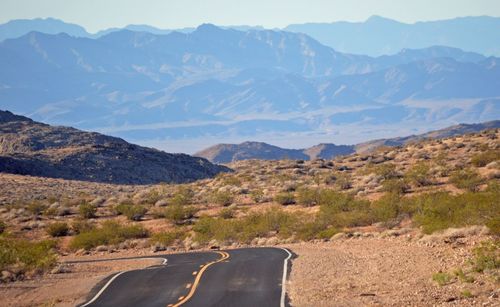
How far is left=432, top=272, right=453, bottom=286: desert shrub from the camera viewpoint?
790 inches

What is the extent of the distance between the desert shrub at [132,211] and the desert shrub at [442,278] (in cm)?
3094

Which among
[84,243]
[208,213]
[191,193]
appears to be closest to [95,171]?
[191,193]

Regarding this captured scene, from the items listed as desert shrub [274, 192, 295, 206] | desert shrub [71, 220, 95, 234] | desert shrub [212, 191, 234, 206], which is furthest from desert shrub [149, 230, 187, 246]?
desert shrub [212, 191, 234, 206]

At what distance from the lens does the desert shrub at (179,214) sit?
152 ft

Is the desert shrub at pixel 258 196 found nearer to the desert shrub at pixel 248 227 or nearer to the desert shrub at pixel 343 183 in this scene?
the desert shrub at pixel 343 183

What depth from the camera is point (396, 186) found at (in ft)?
154

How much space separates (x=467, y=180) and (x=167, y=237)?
1831 cm

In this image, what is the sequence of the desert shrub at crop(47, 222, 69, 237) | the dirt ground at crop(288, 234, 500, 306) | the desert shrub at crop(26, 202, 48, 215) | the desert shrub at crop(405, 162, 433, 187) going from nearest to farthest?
1. the dirt ground at crop(288, 234, 500, 306)
2. the desert shrub at crop(47, 222, 69, 237)
3. the desert shrub at crop(405, 162, 433, 187)
4. the desert shrub at crop(26, 202, 48, 215)

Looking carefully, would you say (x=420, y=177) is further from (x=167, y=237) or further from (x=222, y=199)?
(x=167, y=237)

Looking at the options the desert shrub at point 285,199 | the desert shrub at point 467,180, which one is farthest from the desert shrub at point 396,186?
the desert shrub at point 285,199

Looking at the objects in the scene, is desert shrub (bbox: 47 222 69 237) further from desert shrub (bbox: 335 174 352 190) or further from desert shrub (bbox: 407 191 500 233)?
desert shrub (bbox: 407 191 500 233)

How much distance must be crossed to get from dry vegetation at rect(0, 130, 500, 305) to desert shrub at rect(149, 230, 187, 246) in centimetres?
6

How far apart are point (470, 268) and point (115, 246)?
879 inches

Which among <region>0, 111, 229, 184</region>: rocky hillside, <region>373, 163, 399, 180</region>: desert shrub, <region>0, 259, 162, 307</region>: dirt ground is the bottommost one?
<region>0, 259, 162, 307</region>: dirt ground
